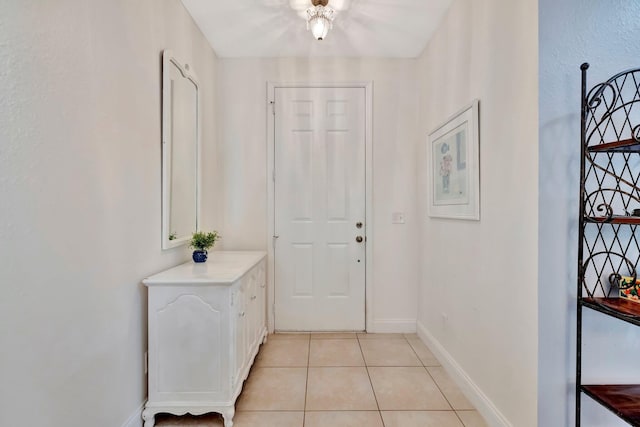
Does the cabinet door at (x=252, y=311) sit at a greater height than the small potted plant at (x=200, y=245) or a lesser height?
lesser

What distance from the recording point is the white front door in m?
3.07

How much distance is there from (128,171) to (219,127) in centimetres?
155

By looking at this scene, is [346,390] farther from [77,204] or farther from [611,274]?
[77,204]

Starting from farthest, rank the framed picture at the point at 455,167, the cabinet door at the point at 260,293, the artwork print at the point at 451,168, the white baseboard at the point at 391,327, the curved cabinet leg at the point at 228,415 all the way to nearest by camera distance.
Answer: the white baseboard at the point at 391,327 → the cabinet door at the point at 260,293 → the artwork print at the point at 451,168 → the framed picture at the point at 455,167 → the curved cabinet leg at the point at 228,415

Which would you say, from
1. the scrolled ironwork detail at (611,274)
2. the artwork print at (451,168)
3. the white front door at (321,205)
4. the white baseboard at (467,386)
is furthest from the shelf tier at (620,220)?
the white front door at (321,205)

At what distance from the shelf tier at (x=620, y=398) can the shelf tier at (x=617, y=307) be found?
0.33 meters

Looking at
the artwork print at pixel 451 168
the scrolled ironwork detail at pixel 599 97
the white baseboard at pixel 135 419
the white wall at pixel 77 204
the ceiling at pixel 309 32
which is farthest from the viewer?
the ceiling at pixel 309 32

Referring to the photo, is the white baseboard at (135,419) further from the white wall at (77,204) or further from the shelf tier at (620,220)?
the shelf tier at (620,220)

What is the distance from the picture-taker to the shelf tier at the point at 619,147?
1.15 meters

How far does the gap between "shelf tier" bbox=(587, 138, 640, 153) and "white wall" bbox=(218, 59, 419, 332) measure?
1.79m

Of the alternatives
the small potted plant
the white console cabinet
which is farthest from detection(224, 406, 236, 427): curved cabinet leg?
the small potted plant

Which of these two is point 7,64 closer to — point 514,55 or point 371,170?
point 514,55

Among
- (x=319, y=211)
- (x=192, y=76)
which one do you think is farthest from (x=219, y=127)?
(x=319, y=211)

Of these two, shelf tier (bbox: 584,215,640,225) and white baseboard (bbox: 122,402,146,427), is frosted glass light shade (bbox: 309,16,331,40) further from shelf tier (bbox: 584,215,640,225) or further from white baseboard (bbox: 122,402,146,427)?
white baseboard (bbox: 122,402,146,427)
